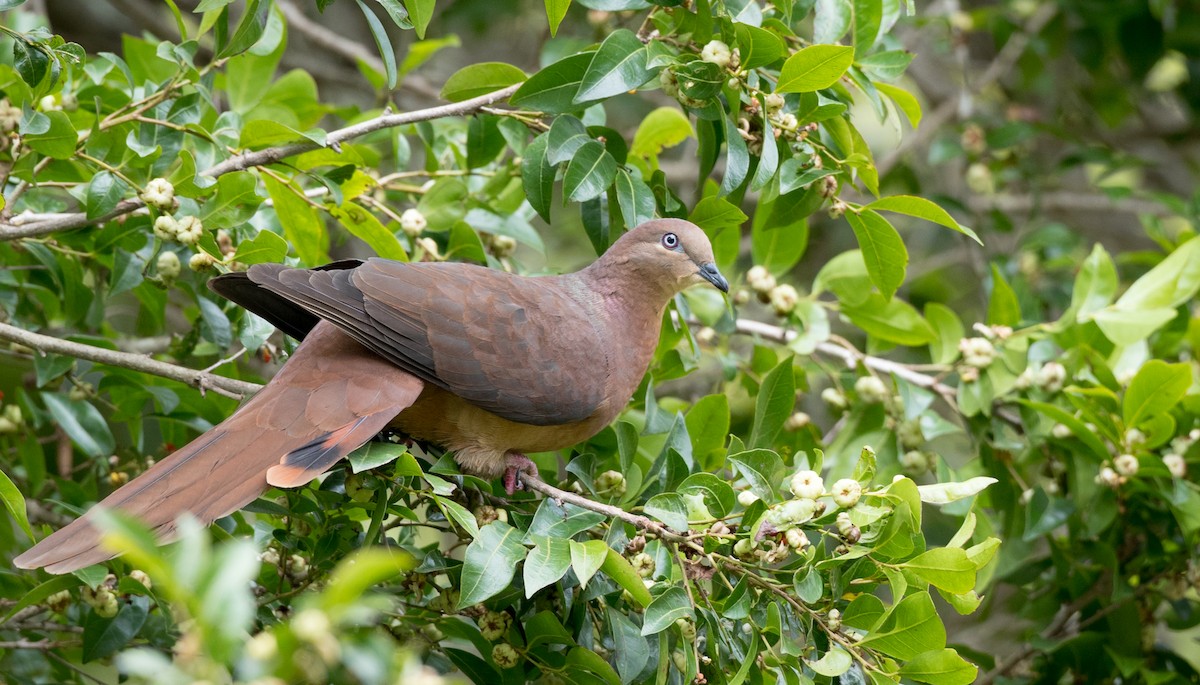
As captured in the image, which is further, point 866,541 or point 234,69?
point 234,69

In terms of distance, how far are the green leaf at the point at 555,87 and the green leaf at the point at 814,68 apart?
509 mm

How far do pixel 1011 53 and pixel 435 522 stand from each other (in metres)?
5.06

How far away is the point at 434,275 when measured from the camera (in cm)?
295

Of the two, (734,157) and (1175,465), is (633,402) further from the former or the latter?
(1175,465)

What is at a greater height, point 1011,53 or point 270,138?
point 270,138

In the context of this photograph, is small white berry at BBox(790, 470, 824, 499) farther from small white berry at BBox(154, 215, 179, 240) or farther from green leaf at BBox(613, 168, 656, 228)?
small white berry at BBox(154, 215, 179, 240)

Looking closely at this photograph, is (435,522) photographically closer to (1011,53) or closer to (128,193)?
(128,193)

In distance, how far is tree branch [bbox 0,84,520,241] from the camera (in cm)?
269

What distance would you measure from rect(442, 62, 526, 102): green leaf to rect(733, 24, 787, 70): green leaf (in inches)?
27.8

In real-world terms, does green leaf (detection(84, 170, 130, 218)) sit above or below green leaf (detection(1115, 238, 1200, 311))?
above

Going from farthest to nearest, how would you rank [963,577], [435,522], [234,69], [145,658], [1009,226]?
[1009,226]
[234,69]
[435,522]
[963,577]
[145,658]

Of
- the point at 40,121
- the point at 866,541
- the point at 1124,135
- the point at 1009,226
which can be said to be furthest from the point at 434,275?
the point at 1124,135

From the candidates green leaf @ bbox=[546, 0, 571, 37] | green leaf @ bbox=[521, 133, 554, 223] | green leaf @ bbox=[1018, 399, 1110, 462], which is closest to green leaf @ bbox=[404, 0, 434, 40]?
green leaf @ bbox=[546, 0, 571, 37]

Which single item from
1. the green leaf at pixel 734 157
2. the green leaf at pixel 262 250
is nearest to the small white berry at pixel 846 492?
the green leaf at pixel 734 157
